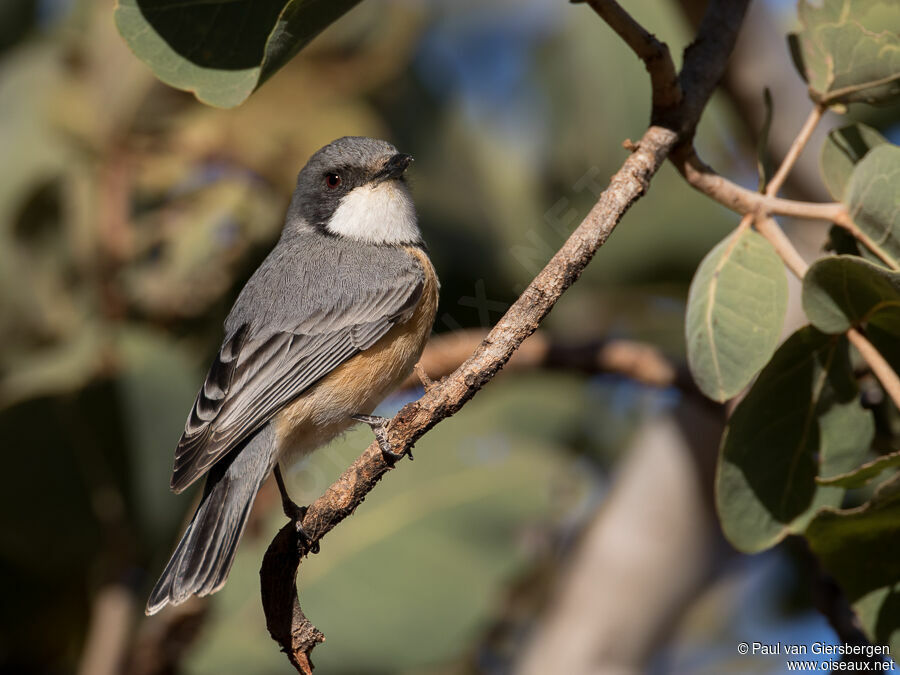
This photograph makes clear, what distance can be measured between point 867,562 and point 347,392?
5.51 feet

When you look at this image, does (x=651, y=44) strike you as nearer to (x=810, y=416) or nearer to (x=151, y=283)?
(x=810, y=416)

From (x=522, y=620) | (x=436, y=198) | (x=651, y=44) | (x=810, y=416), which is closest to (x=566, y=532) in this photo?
(x=522, y=620)

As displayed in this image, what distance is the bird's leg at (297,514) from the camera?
220 centimetres

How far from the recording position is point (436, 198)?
4906 millimetres

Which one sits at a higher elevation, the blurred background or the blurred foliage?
the blurred foliage

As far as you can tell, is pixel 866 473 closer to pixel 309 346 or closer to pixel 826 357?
pixel 826 357

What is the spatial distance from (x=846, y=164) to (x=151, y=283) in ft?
9.12

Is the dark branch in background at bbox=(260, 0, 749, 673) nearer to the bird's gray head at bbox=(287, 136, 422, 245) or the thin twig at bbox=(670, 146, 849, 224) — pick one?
the thin twig at bbox=(670, 146, 849, 224)

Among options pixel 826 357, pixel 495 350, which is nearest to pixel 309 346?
pixel 495 350

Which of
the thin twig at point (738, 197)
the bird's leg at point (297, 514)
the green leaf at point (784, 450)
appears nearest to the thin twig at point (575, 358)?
the bird's leg at point (297, 514)

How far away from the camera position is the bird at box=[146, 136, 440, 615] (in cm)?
291

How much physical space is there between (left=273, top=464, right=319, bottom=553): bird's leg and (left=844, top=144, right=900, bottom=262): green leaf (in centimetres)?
152

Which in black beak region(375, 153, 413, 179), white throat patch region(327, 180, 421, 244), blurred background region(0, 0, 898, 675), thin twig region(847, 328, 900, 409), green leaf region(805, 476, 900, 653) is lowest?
blurred background region(0, 0, 898, 675)

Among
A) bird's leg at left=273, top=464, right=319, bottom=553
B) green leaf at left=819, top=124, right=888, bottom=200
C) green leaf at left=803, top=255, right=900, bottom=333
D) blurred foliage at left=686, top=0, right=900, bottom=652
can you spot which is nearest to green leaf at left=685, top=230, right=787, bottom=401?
blurred foliage at left=686, top=0, right=900, bottom=652
